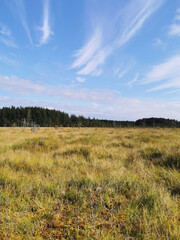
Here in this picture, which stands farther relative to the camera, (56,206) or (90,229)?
(56,206)

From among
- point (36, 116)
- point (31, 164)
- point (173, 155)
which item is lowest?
point (31, 164)

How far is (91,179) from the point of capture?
2.14 meters

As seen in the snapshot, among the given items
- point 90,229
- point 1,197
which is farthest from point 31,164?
point 90,229

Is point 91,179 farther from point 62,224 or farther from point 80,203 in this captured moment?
point 62,224

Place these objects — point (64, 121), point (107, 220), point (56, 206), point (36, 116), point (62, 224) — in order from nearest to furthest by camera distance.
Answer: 1. point (62, 224)
2. point (107, 220)
3. point (56, 206)
4. point (36, 116)
5. point (64, 121)

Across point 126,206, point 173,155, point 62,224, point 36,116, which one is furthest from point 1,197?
point 36,116

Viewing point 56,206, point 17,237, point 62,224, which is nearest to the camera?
point 17,237

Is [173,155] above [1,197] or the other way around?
above

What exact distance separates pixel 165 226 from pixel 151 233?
17cm

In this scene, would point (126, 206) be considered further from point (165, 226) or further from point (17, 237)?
point (17, 237)

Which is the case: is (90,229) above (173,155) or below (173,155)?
below

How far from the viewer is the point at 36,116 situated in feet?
245

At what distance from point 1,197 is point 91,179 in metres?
1.38

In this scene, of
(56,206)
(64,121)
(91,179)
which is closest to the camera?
(56,206)
